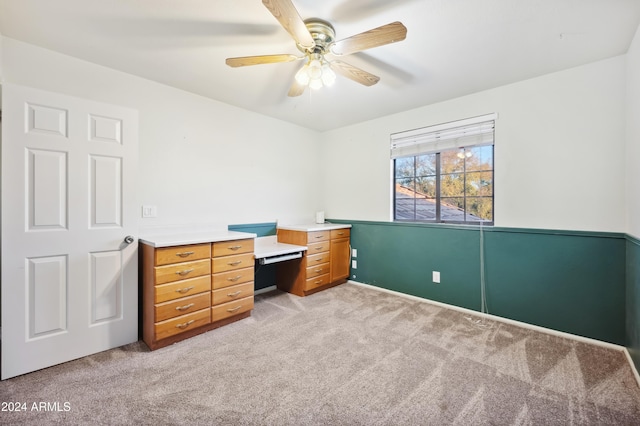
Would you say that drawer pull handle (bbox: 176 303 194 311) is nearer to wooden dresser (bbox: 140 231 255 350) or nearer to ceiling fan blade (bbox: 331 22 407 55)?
wooden dresser (bbox: 140 231 255 350)

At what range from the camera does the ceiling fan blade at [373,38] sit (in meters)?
1.51

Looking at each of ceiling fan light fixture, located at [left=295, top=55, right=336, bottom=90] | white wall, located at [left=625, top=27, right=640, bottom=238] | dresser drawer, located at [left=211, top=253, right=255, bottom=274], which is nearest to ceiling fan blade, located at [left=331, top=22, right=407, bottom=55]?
ceiling fan light fixture, located at [left=295, top=55, right=336, bottom=90]

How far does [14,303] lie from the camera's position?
184 centimetres

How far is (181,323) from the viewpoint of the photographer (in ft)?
7.54

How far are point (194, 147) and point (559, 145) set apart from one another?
12.0 ft

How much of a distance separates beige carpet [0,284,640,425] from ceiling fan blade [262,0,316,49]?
221 cm

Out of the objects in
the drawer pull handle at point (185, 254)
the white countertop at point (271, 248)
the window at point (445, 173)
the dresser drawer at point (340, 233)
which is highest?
the window at point (445, 173)

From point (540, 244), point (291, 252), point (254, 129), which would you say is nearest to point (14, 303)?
point (291, 252)

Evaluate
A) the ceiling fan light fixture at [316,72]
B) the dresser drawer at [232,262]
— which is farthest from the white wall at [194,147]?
the ceiling fan light fixture at [316,72]

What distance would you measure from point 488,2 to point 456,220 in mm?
2150

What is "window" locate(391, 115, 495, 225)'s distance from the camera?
9.64ft

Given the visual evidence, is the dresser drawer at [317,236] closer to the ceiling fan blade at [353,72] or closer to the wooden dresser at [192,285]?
the wooden dresser at [192,285]

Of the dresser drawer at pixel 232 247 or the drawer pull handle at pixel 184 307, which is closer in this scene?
the drawer pull handle at pixel 184 307

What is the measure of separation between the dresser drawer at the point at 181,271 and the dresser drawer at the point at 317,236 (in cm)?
134
